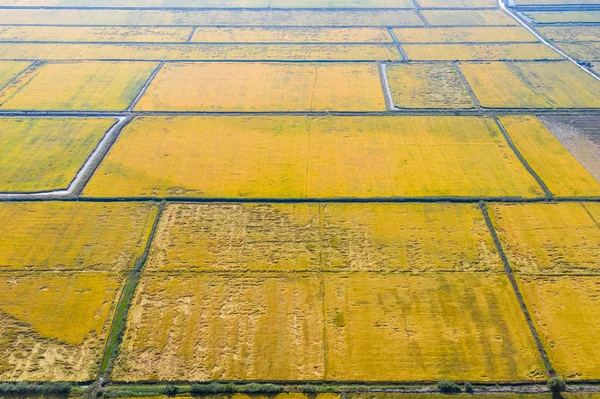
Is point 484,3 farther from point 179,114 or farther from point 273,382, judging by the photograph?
point 273,382

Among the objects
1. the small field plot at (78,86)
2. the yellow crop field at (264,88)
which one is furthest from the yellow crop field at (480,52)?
the small field plot at (78,86)

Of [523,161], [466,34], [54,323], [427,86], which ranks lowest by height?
[54,323]

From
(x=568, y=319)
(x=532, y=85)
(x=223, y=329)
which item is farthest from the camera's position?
(x=532, y=85)

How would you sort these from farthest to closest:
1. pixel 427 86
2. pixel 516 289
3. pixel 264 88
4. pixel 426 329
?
pixel 427 86
pixel 264 88
pixel 516 289
pixel 426 329

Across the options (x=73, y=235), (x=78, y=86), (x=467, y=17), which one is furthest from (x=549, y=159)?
(x=78, y=86)

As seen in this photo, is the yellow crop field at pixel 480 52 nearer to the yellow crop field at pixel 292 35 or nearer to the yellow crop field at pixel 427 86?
the yellow crop field at pixel 427 86

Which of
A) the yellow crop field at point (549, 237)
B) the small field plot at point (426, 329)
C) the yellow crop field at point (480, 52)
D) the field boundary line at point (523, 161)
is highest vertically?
the yellow crop field at point (480, 52)

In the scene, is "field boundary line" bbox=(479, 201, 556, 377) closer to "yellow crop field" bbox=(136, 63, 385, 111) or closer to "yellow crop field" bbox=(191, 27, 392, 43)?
"yellow crop field" bbox=(136, 63, 385, 111)

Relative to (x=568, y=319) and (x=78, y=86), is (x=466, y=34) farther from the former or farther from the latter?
(x=78, y=86)
